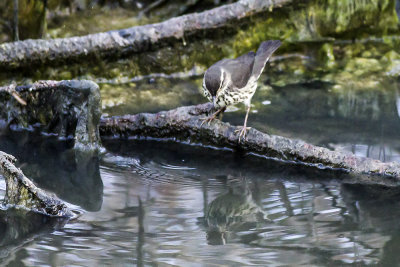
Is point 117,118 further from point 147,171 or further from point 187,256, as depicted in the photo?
point 187,256

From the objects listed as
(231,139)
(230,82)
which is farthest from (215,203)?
(230,82)

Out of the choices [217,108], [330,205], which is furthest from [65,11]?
[330,205]

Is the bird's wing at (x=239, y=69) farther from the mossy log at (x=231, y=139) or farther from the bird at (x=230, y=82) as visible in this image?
the mossy log at (x=231, y=139)

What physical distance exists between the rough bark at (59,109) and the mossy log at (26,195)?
1.07 m

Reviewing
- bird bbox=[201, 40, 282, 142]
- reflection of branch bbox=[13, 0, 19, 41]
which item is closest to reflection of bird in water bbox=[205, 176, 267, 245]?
bird bbox=[201, 40, 282, 142]

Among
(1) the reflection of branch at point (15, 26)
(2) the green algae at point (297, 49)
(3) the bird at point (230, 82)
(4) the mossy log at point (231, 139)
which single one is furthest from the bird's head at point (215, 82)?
(1) the reflection of branch at point (15, 26)

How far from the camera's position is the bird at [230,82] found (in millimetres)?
4672

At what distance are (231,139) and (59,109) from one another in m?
1.48

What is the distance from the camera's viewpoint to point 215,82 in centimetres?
463

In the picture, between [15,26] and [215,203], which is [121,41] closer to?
[15,26]

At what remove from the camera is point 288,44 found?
700cm

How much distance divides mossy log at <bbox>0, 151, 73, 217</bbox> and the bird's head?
1490mm

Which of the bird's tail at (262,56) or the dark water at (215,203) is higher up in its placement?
the bird's tail at (262,56)

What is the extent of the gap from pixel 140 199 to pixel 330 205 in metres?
1.26
